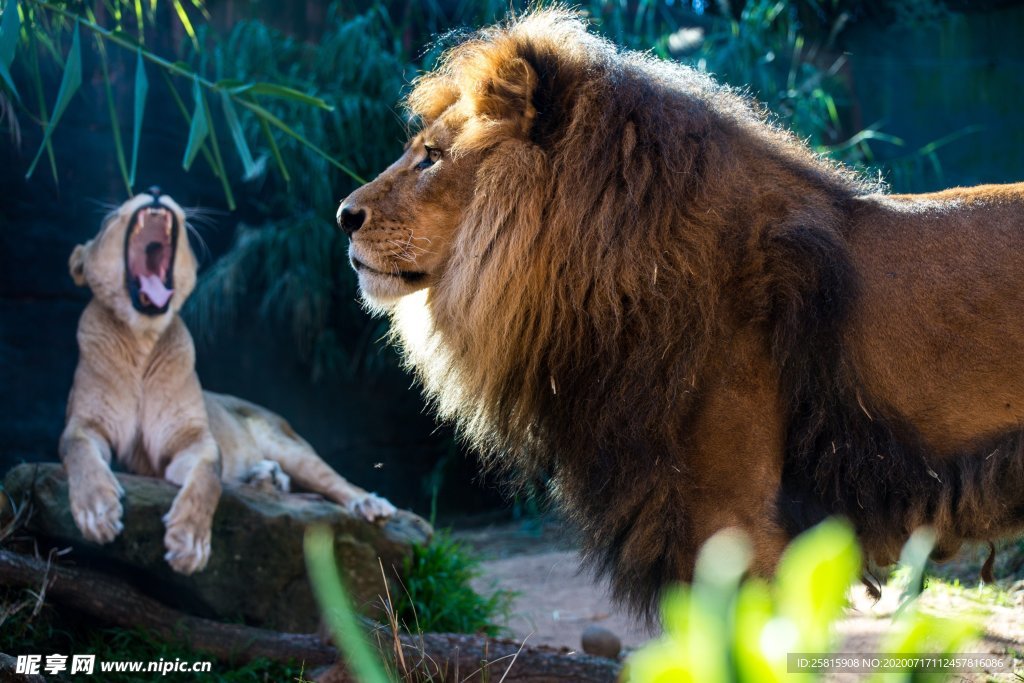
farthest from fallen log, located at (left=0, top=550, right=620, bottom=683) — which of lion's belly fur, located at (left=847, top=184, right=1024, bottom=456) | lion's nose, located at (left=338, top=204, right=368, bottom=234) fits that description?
lion's belly fur, located at (left=847, top=184, right=1024, bottom=456)

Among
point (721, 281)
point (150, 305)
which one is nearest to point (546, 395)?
point (721, 281)

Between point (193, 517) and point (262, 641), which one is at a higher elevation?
point (193, 517)

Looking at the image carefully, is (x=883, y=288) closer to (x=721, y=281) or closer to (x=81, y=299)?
(x=721, y=281)

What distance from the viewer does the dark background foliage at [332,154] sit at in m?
5.88

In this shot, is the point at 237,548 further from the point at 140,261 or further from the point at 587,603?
the point at 587,603

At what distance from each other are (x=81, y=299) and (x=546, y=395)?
4363 millimetres

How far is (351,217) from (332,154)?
440cm

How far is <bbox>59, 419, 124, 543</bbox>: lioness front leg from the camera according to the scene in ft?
11.4

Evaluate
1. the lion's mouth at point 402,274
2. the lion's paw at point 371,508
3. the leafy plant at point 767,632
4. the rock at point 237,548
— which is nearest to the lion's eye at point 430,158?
the lion's mouth at point 402,274

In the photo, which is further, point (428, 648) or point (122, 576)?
point (122, 576)

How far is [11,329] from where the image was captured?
5660mm

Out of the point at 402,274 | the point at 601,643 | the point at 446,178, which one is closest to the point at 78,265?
the point at 402,274

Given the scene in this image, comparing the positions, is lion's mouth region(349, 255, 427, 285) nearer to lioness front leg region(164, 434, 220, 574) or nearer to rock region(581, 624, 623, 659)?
lioness front leg region(164, 434, 220, 574)

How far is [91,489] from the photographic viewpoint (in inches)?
140
